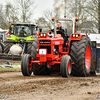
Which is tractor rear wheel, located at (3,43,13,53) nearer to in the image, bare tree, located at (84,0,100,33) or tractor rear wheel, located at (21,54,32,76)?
tractor rear wheel, located at (21,54,32,76)

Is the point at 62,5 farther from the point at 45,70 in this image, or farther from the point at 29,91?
the point at 29,91

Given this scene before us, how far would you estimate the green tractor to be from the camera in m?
18.1

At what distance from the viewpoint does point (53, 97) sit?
5.33 m

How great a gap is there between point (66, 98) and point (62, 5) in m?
5.81

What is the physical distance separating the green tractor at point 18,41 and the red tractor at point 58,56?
8.35m

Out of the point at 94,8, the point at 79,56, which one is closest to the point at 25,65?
the point at 79,56

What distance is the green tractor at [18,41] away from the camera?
714 inches

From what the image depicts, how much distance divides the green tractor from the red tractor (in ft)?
27.4

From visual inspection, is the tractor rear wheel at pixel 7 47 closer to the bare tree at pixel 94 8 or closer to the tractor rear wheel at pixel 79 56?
the tractor rear wheel at pixel 79 56

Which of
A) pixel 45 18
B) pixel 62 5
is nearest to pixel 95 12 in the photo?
pixel 45 18

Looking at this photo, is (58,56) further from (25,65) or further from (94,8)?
(94,8)

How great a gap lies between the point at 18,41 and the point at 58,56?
10205 mm

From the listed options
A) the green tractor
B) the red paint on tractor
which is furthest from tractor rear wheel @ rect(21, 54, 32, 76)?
the green tractor

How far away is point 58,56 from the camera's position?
9.45m
